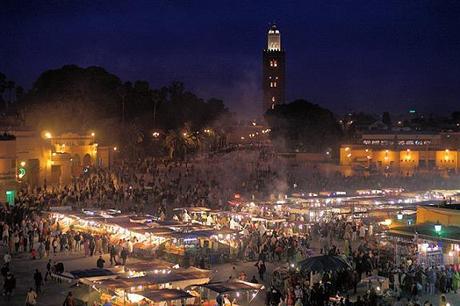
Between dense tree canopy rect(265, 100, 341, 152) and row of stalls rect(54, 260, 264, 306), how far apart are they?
59.3 meters

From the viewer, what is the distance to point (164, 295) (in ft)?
50.4

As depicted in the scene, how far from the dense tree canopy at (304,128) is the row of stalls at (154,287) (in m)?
59.3

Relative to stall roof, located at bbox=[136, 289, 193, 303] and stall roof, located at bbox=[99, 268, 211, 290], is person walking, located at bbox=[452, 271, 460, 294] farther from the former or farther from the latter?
stall roof, located at bbox=[136, 289, 193, 303]

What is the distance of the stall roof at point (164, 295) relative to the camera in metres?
15.2

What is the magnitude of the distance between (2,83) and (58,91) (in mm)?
5611

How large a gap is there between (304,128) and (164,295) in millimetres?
66377

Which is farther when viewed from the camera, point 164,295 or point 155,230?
point 155,230

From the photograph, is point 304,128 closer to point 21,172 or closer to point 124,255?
point 21,172

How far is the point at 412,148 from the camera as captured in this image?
70.6 m

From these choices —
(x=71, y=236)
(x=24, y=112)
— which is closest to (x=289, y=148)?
(x=24, y=112)

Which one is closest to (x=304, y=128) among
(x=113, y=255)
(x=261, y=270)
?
(x=113, y=255)

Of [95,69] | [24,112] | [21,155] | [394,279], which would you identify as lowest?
[394,279]

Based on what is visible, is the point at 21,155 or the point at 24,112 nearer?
the point at 21,155

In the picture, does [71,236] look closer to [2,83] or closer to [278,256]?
[278,256]
